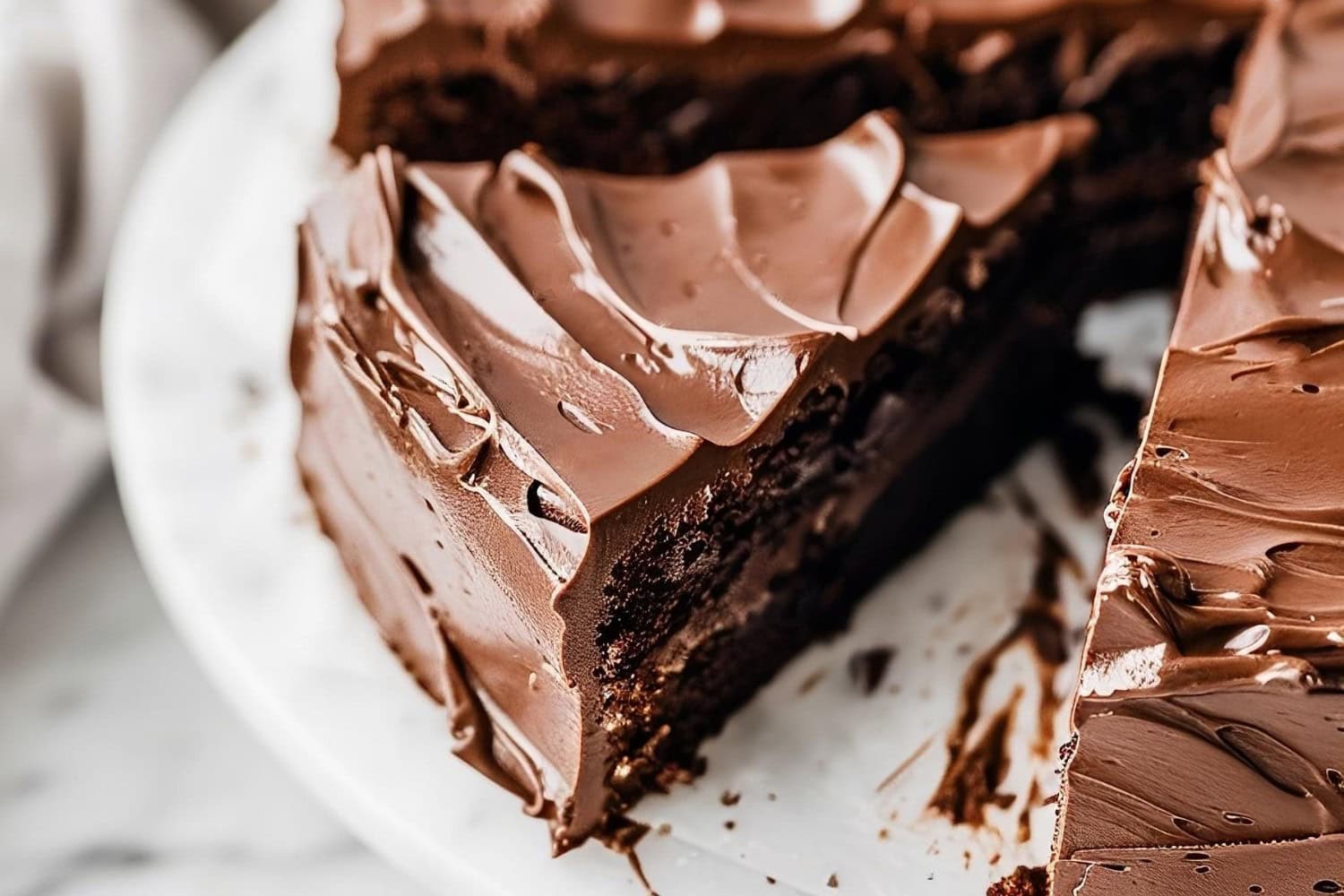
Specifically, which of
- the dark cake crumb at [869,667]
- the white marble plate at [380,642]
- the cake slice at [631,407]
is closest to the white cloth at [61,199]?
the white marble plate at [380,642]

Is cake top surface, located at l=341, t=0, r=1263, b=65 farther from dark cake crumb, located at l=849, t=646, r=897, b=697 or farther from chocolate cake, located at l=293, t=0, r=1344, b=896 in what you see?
dark cake crumb, located at l=849, t=646, r=897, b=697

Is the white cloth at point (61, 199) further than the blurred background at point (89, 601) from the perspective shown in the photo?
Yes

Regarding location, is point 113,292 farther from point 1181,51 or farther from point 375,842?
point 1181,51

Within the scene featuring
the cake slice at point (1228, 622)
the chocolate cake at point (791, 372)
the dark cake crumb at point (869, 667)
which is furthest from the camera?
the dark cake crumb at point (869, 667)

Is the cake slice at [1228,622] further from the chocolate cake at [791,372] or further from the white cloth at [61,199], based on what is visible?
the white cloth at [61,199]

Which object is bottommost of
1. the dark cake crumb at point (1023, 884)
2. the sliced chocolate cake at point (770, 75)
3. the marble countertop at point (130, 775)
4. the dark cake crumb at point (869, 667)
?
the dark cake crumb at point (1023, 884)

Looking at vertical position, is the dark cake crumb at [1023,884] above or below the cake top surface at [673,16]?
below

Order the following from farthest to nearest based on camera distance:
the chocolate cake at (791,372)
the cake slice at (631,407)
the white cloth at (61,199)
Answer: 1. the white cloth at (61,199)
2. the cake slice at (631,407)
3. the chocolate cake at (791,372)

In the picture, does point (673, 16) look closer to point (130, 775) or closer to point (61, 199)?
point (61, 199)
